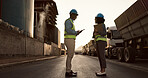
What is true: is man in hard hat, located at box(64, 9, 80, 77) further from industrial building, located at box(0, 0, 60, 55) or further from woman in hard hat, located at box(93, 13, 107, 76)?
industrial building, located at box(0, 0, 60, 55)

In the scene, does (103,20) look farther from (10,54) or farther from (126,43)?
(10,54)

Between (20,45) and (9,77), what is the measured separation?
1751cm

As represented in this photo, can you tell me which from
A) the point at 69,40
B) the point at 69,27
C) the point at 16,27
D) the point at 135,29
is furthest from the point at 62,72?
the point at 16,27

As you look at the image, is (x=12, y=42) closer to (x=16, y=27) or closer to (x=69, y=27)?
(x=16, y=27)

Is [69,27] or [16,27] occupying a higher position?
[16,27]

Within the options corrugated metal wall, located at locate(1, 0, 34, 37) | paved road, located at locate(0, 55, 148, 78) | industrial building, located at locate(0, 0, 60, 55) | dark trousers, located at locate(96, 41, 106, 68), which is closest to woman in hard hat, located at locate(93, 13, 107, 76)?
dark trousers, located at locate(96, 41, 106, 68)

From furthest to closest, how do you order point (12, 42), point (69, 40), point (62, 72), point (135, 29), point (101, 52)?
point (12, 42)
point (135, 29)
point (62, 72)
point (101, 52)
point (69, 40)

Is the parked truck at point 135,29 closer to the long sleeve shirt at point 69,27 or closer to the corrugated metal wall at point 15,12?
the long sleeve shirt at point 69,27

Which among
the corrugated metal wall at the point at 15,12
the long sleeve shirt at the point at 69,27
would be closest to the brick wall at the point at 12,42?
the corrugated metal wall at the point at 15,12

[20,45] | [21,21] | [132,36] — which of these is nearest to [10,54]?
[20,45]

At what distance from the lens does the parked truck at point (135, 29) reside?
8.84m

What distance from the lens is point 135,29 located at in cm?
1016

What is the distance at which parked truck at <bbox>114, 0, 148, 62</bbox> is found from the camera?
8.84 m

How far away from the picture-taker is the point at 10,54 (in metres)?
19.2
